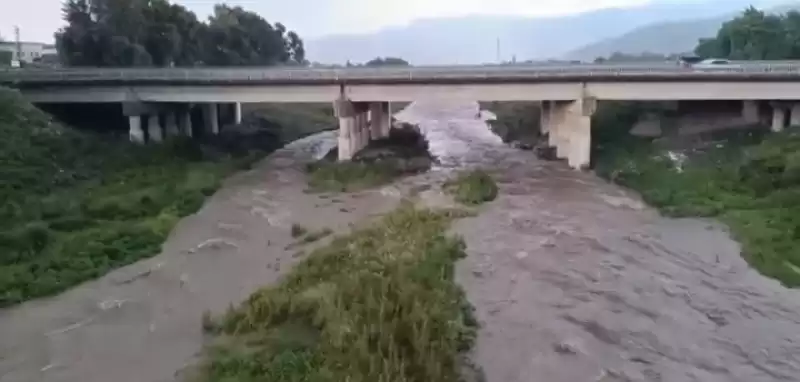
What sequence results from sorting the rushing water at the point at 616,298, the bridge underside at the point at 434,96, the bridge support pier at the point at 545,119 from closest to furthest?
the rushing water at the point at 616,298 → the bridge underside at the point at 434,96 → the bridge support pier at the point at 545,119

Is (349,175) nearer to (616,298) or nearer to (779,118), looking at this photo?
(616,298)

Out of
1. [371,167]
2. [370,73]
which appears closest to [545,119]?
[370,73]

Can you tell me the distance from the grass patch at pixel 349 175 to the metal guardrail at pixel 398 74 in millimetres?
5204

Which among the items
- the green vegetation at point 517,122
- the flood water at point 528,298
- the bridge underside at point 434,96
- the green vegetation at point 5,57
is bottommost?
the flood water at point 528,298

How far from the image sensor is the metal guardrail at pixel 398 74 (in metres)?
39.4

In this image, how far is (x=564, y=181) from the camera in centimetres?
3797

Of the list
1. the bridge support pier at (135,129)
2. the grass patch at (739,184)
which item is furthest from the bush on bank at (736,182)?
the bridge support pier at (135,129)

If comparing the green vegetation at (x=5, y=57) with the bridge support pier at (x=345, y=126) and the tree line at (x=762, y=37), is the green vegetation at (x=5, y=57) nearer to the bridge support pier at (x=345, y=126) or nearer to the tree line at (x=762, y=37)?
the bridge support pier at (x=345, y=126)

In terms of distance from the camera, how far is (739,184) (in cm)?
3412

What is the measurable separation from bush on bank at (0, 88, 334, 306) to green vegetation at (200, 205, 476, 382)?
24.7 feet

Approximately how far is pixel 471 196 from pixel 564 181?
6.99m

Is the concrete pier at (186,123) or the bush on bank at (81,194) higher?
the concrete pier at (186,123)

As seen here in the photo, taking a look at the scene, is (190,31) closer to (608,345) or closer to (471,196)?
(471,196)

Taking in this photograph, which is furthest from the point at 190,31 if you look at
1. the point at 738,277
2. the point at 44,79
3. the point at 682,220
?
the point at 738,277
